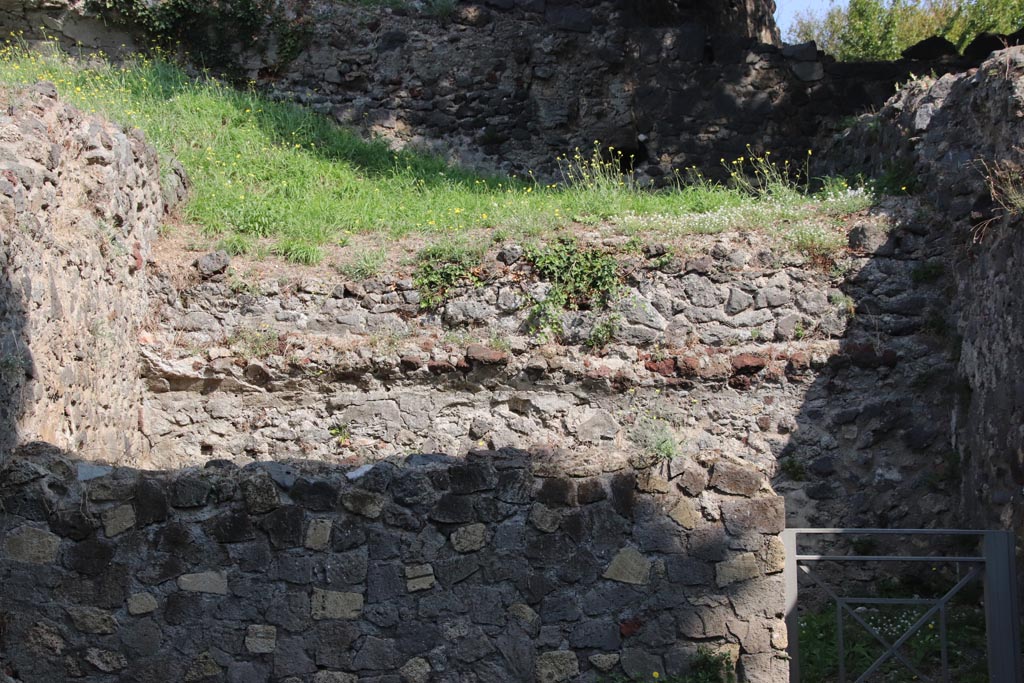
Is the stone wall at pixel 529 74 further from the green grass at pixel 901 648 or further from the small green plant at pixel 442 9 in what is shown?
the green grass at pixel 901 648

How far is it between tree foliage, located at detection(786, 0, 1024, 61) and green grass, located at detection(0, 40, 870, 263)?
6440 mm

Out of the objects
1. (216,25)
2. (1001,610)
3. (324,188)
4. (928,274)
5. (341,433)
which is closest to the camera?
(1001,610)

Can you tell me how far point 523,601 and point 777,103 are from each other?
8078mm

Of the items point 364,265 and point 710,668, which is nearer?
point 710,668

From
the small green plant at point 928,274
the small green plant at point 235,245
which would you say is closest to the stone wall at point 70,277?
the small green plant at point 235,245

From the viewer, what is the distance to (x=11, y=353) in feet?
17.2

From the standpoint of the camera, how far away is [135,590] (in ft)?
14.8

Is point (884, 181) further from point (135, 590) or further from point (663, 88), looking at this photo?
point (135, 590)

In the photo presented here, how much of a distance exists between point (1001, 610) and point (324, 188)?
6.75 metres

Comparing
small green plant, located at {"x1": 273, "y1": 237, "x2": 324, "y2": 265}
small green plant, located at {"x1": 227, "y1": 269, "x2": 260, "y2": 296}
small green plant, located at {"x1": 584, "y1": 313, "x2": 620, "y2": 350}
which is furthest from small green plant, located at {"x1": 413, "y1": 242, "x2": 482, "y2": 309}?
small green plant, located at {"x1": 227, "y1": 269, "x2": 260, "y2": 296}

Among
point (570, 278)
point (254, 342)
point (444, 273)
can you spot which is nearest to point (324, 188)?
point (444, 273)

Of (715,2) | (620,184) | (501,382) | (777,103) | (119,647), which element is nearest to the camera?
(119,647)

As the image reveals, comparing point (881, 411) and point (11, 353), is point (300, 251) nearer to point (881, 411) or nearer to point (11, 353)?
point (11, 353)

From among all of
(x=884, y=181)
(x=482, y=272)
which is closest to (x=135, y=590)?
(x=482, y=272)
